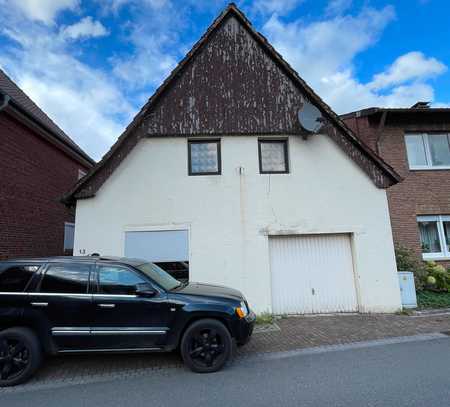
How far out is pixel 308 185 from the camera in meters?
7.76

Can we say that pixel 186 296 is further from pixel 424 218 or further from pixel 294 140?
pixel 424 218

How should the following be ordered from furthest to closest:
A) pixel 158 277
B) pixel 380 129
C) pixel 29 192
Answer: pixel 380 129 < pixel 29 192 < pixel 158 277

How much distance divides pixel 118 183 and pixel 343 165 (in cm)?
640

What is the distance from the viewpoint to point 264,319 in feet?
22.2

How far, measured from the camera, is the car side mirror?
426 centimetres

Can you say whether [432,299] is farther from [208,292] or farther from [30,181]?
[30,181]

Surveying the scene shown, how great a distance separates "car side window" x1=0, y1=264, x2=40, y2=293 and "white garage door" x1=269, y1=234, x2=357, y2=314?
5.44 metres

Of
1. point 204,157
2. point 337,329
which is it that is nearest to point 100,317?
point 337,329

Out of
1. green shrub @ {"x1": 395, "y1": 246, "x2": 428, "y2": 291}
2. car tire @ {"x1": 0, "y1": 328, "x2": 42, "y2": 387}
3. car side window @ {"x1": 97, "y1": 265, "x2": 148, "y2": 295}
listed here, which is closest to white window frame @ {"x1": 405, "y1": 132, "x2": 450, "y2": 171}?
green shrub @ {"x1": 395, "y1": 246, "x2": 428, "y2": 291}

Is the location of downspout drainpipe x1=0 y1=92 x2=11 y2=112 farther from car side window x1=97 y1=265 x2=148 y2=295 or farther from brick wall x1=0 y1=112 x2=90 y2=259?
car side window x1=97 y1=265 x2=148 y2=295

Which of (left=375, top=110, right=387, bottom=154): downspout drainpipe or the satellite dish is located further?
(left=375, top=110, right=387, bottom=154): downspout drainpipe

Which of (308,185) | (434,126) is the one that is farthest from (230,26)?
(434,126)

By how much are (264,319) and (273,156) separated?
4501 millimetres

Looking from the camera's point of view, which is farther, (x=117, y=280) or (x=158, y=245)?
(x=158, y=245)
